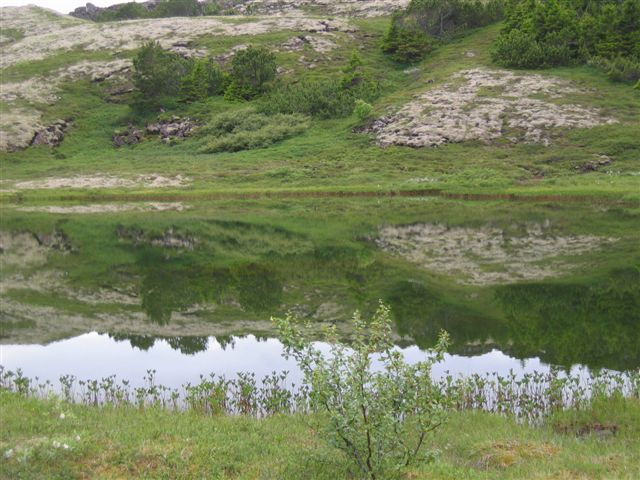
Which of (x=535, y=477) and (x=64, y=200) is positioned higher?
(x=535, y=477)

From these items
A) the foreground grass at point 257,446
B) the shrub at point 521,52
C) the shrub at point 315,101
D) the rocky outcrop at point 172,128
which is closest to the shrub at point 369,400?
the foreground grass at point 257,446

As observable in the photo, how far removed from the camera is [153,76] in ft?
376

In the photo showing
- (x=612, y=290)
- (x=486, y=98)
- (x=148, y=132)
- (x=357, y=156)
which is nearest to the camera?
(x=612, y=290)

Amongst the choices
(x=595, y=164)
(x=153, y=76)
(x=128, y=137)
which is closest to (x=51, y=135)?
(x=128, y=137)

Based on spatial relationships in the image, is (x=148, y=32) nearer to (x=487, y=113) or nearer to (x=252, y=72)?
(x=252, y=72)

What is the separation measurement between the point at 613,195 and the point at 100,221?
46661mm

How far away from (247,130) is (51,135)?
36.9m

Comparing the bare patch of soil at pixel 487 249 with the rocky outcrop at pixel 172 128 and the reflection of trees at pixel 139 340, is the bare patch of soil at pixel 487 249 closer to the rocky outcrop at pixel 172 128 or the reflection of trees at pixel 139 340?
the reflection of trees at pixel 139 340

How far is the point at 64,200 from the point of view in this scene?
71062 mm

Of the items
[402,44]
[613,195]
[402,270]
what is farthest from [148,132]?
[402,270]

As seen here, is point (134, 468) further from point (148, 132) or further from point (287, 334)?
point (148, 132)

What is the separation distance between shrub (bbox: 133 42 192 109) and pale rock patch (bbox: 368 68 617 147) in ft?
156

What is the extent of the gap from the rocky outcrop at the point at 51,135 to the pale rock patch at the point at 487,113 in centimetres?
5710

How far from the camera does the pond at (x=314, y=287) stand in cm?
1844
